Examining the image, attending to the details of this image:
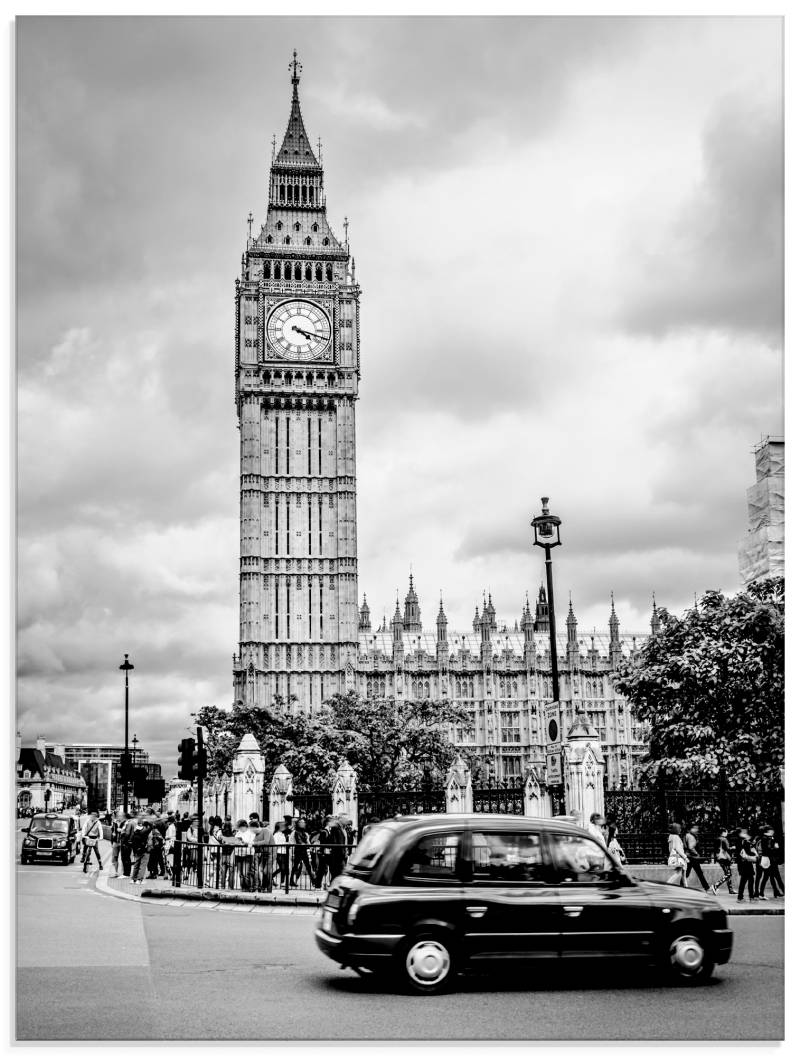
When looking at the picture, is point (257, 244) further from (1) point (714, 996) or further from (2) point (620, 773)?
(1) point (714, 996)

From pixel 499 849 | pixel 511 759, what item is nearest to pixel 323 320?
pixel 511 759

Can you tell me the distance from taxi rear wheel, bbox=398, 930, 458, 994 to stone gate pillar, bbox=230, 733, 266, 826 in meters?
23.3

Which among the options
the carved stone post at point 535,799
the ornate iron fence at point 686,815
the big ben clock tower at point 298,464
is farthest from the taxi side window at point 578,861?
the big ben clock tower at point 298,464

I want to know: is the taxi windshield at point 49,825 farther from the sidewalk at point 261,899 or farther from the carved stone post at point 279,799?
the sidewalk at point 261,899

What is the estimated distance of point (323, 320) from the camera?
3752 inches

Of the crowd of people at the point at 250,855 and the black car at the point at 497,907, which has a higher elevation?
the black car at the point at 497,907

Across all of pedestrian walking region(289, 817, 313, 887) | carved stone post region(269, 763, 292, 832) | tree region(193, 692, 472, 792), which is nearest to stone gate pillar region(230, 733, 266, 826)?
carved stone post region(269, 763, 292, 832)

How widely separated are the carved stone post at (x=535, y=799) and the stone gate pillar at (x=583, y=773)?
199cm

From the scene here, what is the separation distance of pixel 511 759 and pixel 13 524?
99533 millimetres

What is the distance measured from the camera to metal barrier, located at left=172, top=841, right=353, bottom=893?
21.8 meters

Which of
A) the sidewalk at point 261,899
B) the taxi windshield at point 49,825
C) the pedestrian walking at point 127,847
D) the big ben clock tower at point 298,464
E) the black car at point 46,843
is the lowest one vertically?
the black car at point 46,843

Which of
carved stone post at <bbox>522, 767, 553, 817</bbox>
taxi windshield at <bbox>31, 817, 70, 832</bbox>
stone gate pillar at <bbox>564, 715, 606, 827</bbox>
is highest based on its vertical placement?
stone gate pillar at <bbox>564, 715, 606, 827</bbox>

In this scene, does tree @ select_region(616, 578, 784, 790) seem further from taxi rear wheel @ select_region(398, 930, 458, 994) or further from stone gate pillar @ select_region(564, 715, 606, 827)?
taxi rear wheel @ select_region(398, 930, 458, 994)

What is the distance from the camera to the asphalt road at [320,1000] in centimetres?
848
